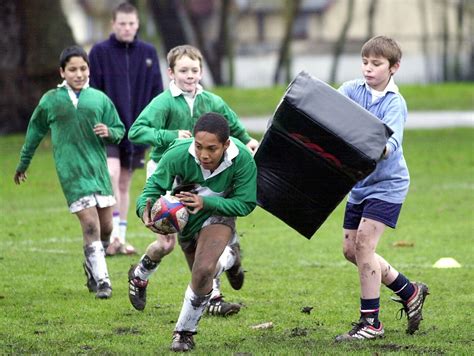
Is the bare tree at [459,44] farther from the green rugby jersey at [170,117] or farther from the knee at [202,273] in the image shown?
the knee at [202,273]

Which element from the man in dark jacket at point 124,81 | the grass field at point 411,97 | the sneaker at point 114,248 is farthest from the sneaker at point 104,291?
the grass field at point 411,97

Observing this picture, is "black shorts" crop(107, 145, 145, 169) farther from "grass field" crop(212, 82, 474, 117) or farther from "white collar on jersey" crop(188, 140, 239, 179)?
"grass field" crop(212, 82, 474, 117)

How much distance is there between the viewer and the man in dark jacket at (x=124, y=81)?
38.6 feet

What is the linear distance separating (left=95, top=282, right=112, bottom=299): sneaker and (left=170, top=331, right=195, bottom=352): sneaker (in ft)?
6.42

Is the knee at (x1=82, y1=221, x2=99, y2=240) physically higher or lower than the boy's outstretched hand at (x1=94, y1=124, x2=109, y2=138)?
lower

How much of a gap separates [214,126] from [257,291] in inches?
114

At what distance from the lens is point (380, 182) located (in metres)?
7.52

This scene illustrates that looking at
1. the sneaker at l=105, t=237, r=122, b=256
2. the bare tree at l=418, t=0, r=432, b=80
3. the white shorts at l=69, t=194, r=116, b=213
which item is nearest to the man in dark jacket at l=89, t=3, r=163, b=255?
the sneaker at l=105, t=237, r=122, b=256

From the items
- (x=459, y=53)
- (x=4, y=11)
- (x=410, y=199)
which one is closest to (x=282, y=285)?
(x=410, y=199)

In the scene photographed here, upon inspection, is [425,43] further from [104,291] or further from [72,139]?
[104,291]

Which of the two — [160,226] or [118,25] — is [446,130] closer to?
[118,25]

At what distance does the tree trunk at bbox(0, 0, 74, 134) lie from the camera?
2148 centimetres

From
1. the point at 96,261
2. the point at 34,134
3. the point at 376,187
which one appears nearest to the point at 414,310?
the point at 376,187

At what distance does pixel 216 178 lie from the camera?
7059mm
